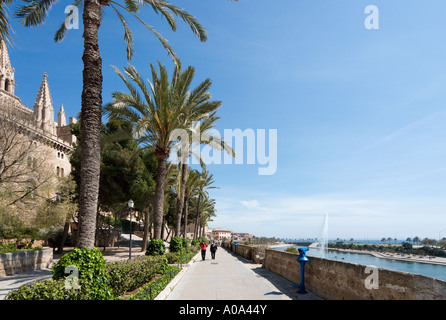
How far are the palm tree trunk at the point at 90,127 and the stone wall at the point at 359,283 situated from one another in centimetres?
604

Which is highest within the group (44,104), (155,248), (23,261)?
(44,104)

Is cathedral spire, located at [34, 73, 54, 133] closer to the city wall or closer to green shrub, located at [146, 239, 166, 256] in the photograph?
green shrub, located at [146, 239, 166, 256]

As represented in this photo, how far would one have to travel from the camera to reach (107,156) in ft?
82.2

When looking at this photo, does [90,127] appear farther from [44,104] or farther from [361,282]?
[44,104]

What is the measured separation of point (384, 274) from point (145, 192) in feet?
71.1

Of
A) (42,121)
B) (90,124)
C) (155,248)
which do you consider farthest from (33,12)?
(42,121)

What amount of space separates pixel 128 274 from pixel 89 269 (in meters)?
2.51

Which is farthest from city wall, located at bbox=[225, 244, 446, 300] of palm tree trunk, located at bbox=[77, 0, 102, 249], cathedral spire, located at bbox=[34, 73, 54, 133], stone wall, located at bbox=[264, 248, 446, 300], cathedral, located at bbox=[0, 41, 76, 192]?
cathedral spire, located at bbox=[34, 73, 54, 133]

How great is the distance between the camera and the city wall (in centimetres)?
464

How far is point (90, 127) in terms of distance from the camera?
7.66 metres

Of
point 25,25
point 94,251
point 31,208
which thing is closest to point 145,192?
point 31,208

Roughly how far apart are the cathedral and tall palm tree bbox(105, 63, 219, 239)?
25.5 feet

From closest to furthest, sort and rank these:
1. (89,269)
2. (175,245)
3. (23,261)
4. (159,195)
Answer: (89,269) < (23,261) < (159,195) < (175,245)
